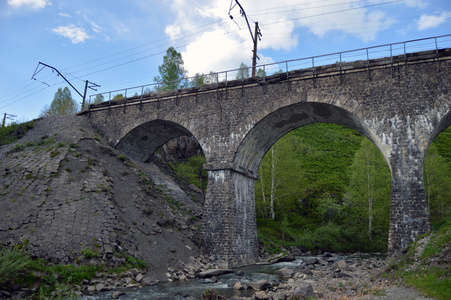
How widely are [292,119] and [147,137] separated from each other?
1207cm

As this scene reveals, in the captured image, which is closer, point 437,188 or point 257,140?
point 257,140

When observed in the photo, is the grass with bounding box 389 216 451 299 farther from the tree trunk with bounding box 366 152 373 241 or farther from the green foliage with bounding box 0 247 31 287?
the tree trunk with bounding box 366 152 373 241

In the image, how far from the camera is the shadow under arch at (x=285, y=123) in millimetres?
20406

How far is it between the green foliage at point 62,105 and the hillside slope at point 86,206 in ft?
122

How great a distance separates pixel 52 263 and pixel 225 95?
13.7m

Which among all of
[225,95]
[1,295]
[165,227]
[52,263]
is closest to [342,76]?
[225,95]

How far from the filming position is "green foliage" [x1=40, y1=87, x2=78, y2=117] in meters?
61.1

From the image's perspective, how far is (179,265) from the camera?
58.7 ft

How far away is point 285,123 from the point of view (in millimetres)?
22656

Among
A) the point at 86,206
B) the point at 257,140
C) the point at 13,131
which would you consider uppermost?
the point at 13,131

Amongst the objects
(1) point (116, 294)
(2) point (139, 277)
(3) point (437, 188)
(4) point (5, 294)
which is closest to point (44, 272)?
(4) point (5, 294)

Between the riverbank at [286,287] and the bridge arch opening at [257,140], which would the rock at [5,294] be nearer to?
the riverbank at [286,287]

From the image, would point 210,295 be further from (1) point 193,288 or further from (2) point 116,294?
(2) point 116,294

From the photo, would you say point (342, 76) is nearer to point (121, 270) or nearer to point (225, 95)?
point (225, 95)
